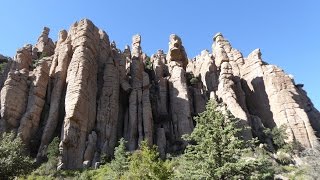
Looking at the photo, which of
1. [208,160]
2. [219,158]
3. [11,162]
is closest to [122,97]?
[11,162]

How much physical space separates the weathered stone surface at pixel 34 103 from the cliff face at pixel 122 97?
125 millimetres

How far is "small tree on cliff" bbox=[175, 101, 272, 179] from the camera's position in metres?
21.2

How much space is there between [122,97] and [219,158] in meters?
33.3

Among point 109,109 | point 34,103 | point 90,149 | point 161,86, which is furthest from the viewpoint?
point 161,86

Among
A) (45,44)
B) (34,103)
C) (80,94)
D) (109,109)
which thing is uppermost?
(45,44)

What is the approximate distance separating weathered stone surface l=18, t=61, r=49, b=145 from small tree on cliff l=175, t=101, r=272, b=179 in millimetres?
25603

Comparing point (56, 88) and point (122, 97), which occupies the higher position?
point (122, 97)

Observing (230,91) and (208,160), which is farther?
(230,91)

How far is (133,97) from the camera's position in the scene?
5200 centimetres

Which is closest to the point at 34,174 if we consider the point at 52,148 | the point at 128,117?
the point at 52,148

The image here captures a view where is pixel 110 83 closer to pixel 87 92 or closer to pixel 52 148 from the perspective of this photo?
pixel 87 92

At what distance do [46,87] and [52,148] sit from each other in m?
12.8

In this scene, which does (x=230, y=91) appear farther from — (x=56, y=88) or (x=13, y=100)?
(x=13, y=100)

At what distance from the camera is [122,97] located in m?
53.8
